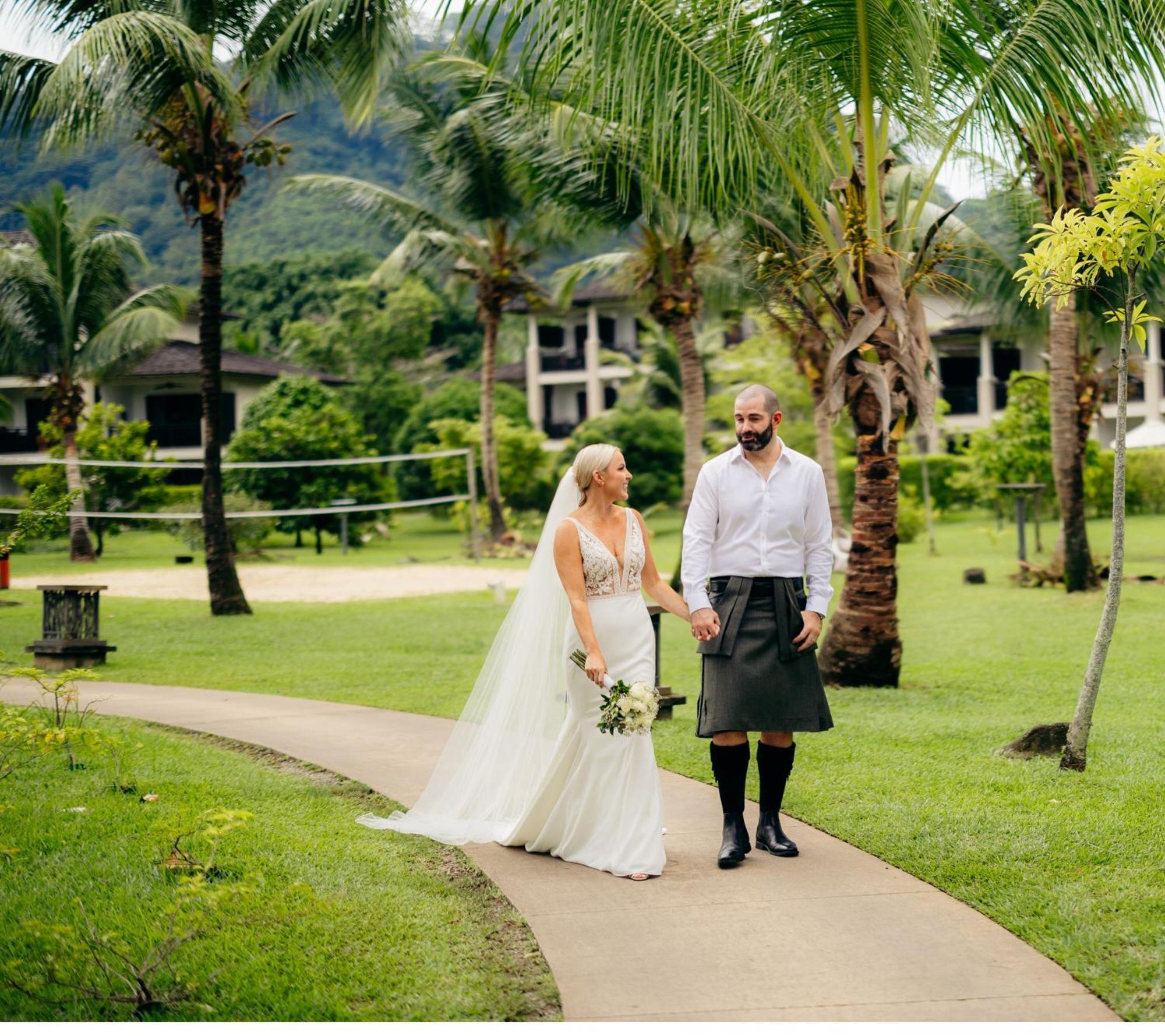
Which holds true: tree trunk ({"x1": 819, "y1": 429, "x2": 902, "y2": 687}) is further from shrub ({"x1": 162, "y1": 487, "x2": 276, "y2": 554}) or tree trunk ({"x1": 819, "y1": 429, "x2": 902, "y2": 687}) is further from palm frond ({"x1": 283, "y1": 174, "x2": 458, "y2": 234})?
palm frond ({"x1": 283, "y1": 174, "x2": 458, "y2": 234})

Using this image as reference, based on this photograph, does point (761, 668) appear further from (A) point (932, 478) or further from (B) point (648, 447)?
(B) point (648, 447)

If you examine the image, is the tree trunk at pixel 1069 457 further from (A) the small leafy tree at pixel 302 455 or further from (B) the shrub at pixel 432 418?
(B) the shrub at pixel 432 418

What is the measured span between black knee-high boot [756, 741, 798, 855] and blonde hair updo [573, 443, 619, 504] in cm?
152

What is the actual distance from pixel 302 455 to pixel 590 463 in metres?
29.3

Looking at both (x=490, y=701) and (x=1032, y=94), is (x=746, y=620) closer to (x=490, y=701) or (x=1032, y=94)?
(x=490, y=701)

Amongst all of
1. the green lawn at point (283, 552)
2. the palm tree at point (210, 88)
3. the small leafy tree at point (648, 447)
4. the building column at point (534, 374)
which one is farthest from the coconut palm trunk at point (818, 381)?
the building column at point (534, 374)

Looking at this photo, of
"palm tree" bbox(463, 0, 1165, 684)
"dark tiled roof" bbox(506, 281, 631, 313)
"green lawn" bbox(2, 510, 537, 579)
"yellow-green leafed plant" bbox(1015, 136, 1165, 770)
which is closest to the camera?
"yellow-green leafed plant" bbox(1015, 136, 1165, 770)

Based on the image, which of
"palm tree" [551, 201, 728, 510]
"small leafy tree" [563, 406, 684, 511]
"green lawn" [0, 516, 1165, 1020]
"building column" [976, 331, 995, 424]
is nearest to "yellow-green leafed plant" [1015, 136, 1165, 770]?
"green lawn" [0, 516, 1165, 1020]

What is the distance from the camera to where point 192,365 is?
44.4m

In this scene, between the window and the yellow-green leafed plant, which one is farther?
the window

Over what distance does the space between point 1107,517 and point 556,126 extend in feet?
79.5

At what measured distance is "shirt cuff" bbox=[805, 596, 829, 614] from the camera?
19.7 ft

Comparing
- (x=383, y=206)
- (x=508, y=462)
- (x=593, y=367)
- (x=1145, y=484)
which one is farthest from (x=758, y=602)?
(x=593, y=367)

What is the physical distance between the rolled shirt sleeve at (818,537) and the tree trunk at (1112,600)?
1.83 metres
